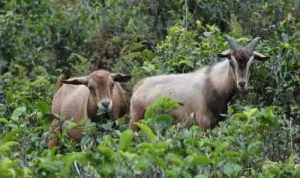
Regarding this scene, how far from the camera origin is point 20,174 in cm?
826

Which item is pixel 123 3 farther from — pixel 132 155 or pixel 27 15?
pixel 132 155

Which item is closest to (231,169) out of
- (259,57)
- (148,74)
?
(259,57)

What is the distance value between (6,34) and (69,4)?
8.49 ft

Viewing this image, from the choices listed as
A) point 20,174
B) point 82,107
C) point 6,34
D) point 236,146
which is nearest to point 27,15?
point 6,34

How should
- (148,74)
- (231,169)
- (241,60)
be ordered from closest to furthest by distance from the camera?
(231,169)
(241,60)
(148,74)

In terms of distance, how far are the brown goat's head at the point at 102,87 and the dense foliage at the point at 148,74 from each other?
432 mm

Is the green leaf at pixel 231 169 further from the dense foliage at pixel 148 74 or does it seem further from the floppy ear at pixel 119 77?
the floppy ear at pixel 119 77

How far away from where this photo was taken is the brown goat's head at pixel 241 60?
1340 centimetres

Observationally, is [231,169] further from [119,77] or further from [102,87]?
[119,77]

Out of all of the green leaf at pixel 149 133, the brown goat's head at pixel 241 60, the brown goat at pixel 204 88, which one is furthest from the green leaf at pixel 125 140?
the brown goat's head at pixel 241 60

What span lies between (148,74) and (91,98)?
1.75m

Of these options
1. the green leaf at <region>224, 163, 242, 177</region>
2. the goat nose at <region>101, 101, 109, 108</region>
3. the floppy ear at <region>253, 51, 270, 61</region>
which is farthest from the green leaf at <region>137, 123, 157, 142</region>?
the floppy ear at <region>253, 51, 270, 61</region>

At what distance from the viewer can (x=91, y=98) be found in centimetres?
1412

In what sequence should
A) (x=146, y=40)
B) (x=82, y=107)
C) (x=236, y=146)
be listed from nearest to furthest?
1. (x=236, y=146)
2. (x=82, y=107)
3. (x=146, y=40)
